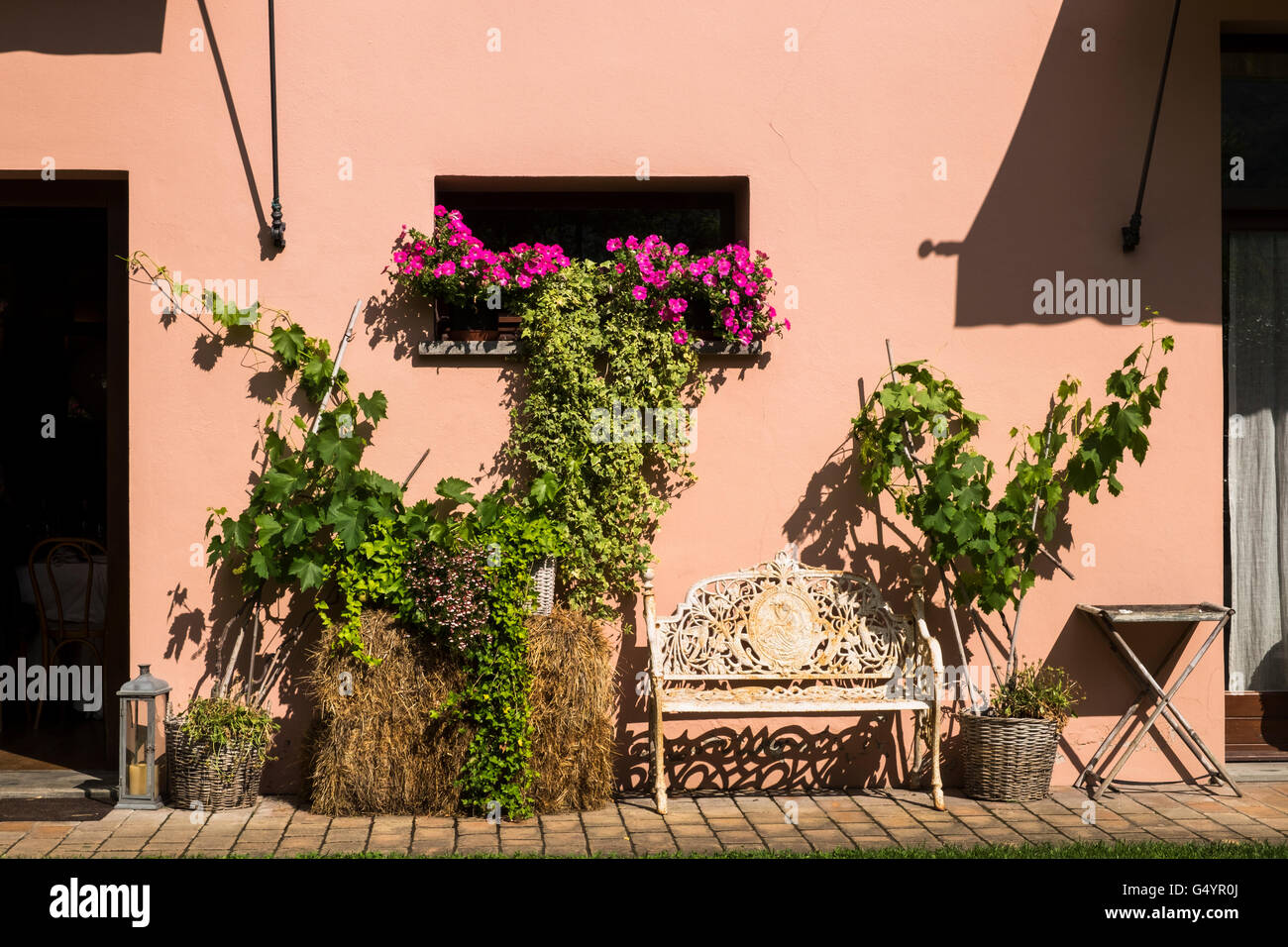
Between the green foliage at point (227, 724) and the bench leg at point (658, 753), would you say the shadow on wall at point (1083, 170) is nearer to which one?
the bench leg at point (658, 753)

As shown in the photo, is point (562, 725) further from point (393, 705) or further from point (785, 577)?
point (785, 577)

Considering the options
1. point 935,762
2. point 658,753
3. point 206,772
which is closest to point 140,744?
point 206,772

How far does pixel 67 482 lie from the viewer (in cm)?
741

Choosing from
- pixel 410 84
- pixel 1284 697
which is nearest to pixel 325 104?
pixel 410 84

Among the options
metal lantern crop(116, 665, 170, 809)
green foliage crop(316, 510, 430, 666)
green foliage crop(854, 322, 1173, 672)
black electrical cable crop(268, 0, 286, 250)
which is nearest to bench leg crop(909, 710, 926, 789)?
green foliage crop(854, 322, 1173, 672)

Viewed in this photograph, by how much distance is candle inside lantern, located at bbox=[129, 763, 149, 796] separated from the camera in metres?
5.49

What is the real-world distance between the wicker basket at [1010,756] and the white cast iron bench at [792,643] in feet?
0.65

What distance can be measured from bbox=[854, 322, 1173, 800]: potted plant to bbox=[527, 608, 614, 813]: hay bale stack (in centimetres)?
153

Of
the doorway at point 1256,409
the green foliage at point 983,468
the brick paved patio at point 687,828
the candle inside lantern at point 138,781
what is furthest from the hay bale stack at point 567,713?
the doorway at point 1256,409

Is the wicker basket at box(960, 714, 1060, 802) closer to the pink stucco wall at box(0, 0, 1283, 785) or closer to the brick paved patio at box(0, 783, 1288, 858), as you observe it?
the brick paved patio at box(0, 783, 1288, 858)

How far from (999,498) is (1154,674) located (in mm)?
1117

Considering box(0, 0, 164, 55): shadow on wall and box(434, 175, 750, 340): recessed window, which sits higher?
box(0, 0, 164, 55): shadow on wall

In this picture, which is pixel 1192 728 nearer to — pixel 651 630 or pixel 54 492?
pixel 651 630

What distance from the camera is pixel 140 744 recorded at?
18.2 ft
